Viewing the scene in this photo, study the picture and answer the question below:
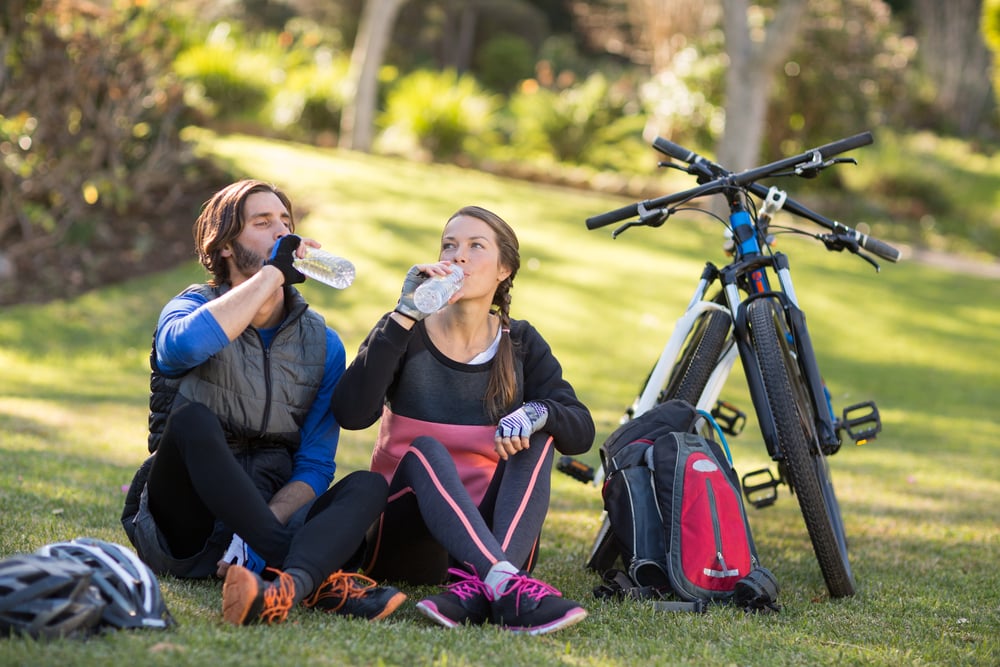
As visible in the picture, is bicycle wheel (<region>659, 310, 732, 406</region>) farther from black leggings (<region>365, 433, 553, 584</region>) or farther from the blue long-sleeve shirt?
the blue long-sleeve shirt

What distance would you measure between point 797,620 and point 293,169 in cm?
1170

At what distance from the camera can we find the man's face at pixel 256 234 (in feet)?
11.9

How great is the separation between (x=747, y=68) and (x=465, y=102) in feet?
16.5

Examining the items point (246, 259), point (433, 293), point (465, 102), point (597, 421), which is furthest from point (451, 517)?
point (465, 102)

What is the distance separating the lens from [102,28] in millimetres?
11055

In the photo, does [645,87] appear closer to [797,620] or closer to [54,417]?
[54,417]


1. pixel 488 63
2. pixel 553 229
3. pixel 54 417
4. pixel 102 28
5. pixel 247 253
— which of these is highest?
pixel 488 63

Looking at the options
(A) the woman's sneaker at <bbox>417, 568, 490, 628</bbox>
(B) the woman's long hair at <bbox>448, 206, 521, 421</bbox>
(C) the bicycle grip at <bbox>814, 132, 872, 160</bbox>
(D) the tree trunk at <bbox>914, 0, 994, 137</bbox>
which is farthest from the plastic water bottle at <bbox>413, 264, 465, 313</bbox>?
(D) the tree trunk at <bbox>914, 0, 994, 137</bbox>

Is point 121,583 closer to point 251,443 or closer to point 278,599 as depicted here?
point 278,599

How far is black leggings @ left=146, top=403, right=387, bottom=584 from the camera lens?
320 cm

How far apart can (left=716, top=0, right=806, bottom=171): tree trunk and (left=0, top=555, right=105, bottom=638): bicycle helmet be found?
1188 centimetres

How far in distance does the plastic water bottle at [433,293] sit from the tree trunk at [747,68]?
34.8 feet

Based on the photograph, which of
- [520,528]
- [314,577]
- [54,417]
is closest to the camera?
[314,577]

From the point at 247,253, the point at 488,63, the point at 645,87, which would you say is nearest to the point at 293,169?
the point at 645,87
